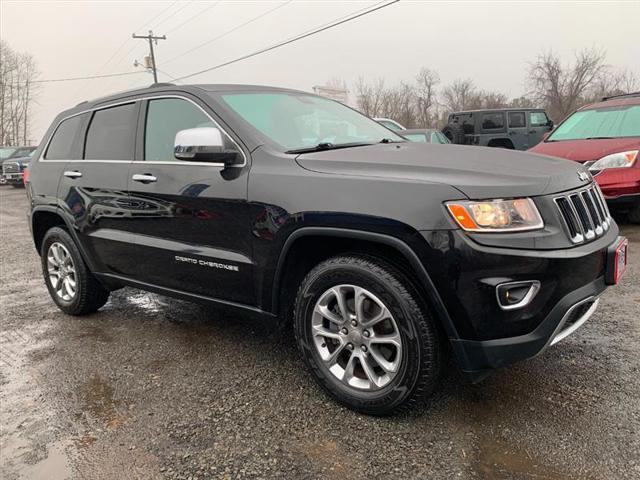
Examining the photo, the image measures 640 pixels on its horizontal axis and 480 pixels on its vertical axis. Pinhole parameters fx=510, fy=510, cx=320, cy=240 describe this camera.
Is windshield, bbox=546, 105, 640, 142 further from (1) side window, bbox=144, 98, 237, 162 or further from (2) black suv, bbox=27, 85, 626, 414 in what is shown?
(1) side window, bbox=144, 98, 237, 162

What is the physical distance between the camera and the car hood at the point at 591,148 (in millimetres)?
6109

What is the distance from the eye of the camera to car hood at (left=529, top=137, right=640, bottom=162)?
6109 mm

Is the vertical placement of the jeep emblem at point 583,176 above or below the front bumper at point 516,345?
above

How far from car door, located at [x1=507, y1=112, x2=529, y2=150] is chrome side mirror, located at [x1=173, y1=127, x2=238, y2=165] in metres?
14.8

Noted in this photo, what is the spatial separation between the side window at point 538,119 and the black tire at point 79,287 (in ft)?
49.9

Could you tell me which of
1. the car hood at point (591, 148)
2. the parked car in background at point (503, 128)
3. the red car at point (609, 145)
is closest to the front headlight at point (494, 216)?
the red car at point (609, 145)

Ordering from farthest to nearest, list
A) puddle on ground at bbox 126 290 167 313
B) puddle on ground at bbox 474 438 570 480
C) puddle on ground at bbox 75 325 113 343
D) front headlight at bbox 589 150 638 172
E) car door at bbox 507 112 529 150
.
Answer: car door at bbox 507 112 529 150, front headlight at bbox 589 150 638 172, puddle on ground at bbox 126 290 167 313, puddle on ground at bbox 75 325 113 343, puddle on ground at bbox 474 438 570 480

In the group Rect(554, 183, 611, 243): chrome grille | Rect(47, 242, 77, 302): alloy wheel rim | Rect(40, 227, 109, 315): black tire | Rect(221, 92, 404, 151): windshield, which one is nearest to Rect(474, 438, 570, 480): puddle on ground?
Rect(554, 183, 611, 243): chrome grille

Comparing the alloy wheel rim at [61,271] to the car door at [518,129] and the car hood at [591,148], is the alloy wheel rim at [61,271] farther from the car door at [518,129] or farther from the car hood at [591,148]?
the car door at [518,129]

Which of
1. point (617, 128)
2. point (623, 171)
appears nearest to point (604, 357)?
point (623, 171)

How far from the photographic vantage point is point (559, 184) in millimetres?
2430

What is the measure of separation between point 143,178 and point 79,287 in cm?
142

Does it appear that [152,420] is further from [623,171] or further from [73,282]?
[623,171]

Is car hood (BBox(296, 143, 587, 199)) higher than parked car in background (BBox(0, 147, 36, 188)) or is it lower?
lower
